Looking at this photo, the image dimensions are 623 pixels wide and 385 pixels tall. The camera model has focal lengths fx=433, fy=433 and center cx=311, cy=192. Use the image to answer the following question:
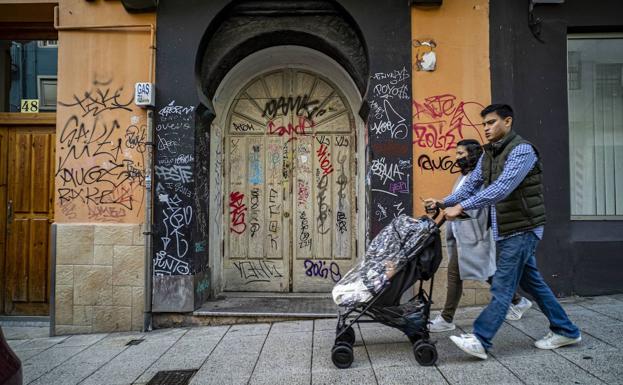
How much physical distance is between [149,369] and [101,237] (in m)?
2.19

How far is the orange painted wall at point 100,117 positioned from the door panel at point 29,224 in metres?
0.90

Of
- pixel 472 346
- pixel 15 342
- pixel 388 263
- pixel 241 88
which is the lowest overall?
pixel 15 342

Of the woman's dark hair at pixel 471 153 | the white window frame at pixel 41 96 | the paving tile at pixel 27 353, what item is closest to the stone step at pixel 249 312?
the paving tile at pixel 27 353

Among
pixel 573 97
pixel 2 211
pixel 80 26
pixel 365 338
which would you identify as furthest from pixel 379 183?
pixel 2 211

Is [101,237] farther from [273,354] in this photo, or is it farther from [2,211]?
[273,354]

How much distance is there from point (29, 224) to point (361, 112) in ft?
17.0

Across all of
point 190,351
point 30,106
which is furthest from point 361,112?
point 30,106

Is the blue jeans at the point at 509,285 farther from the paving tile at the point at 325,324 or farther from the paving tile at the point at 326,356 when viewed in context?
the paving tile at the point at 325,324

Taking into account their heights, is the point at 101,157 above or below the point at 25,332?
above

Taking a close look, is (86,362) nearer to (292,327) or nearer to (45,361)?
(45,361)

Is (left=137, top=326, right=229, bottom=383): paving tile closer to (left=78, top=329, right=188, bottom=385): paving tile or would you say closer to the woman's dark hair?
(left=78, top=329, right=188, bottom=385): paving tile

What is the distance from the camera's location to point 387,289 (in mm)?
3707

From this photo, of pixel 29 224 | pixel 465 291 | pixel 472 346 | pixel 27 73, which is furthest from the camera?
pixel 27 73

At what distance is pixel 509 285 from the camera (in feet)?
12.2
